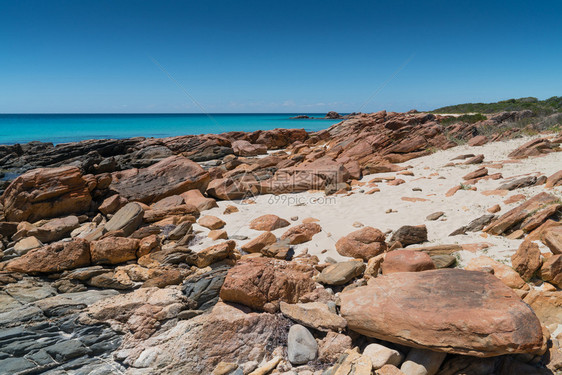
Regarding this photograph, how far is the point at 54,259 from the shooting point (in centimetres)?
686

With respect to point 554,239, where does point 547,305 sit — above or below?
below

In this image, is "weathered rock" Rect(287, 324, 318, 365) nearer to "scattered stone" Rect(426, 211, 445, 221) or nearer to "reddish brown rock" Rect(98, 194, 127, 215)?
"scattered stone" Rect(426, 211, 445, 221)

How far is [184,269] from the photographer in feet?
23.1

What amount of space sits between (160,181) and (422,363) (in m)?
11.6

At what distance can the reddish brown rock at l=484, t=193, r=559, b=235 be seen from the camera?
6992 mm

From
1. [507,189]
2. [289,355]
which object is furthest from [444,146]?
[289,355]

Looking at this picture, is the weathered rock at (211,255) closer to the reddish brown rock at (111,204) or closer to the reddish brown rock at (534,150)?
the reddish brown rock at (111,204)

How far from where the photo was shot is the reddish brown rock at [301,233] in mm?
8320

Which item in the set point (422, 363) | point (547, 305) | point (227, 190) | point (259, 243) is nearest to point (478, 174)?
point (547, 305)

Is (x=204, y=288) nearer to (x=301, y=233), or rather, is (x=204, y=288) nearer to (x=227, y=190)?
(x=301, y=233)

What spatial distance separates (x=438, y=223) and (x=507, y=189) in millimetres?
3165

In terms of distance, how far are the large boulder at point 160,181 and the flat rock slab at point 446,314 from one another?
9.69m

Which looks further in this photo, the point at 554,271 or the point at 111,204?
the point at 111,204

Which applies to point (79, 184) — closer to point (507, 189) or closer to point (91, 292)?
point (91, 292)
